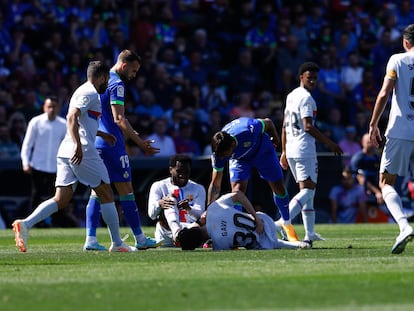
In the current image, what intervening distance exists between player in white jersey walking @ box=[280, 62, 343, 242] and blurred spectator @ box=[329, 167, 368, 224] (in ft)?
27.8

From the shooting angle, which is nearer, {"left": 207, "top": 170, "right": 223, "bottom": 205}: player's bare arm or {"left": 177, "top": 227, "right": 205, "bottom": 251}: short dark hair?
{"left": 177, "top": 227, "right": 205, "bottom": 251}: short dark hair

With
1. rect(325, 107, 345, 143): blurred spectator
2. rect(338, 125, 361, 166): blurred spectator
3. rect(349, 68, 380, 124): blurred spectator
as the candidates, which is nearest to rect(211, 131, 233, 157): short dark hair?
rect(338, 125, 361, 166): blurred spectator

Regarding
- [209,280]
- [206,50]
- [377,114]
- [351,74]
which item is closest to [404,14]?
[351,74]

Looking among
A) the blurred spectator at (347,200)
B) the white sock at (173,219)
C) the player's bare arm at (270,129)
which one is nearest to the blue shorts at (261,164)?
the player's bare arm at (270,129)

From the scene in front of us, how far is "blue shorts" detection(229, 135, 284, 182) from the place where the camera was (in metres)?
15.3

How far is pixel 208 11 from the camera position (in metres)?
28.6

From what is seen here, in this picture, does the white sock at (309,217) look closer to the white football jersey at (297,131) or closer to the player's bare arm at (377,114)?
the white football jersey at (297,131)

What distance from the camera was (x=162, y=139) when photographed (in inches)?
947

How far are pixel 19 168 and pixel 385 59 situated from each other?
36.4 feet

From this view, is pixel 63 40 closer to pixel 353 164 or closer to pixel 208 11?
pixel 208 11

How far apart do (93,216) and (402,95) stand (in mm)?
4116

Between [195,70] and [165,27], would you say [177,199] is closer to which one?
[195,70]

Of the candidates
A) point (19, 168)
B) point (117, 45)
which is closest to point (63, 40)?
point (117, 45)

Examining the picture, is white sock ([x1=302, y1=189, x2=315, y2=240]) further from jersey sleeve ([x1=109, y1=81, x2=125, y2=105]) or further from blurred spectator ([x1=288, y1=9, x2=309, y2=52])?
blurred spectator ([x1=288, y1=9, x2=309, y2=52])
